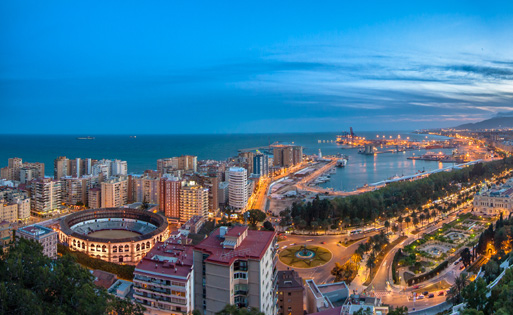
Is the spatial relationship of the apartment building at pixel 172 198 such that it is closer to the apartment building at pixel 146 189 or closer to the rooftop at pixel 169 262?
the apartment building at pixel 146 189

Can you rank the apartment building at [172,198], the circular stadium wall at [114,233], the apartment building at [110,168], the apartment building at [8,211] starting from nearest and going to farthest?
the circular stadium wall at [114,233], the apartment building at [8,211], the apartment building at [172,198], the apartment building at [110,168]

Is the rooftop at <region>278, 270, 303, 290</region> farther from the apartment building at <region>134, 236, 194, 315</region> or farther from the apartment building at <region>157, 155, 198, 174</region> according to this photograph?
the apartment building at <region>157, 155, 198, 174</region>

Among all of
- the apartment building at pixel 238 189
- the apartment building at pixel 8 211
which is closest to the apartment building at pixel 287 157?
the apartment building at pixel 238 189

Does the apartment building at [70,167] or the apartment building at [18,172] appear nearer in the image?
the apartment building at [18,172]

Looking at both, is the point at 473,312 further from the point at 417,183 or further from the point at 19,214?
the point at 19,214

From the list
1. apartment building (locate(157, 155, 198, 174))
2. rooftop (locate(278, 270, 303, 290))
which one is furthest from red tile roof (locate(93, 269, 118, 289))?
apartment building (locate(157, 155, 198, 174))

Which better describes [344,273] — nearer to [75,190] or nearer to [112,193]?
[112,193]

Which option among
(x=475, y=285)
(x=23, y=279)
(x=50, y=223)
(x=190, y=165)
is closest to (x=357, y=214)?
(x=475, y=285)
